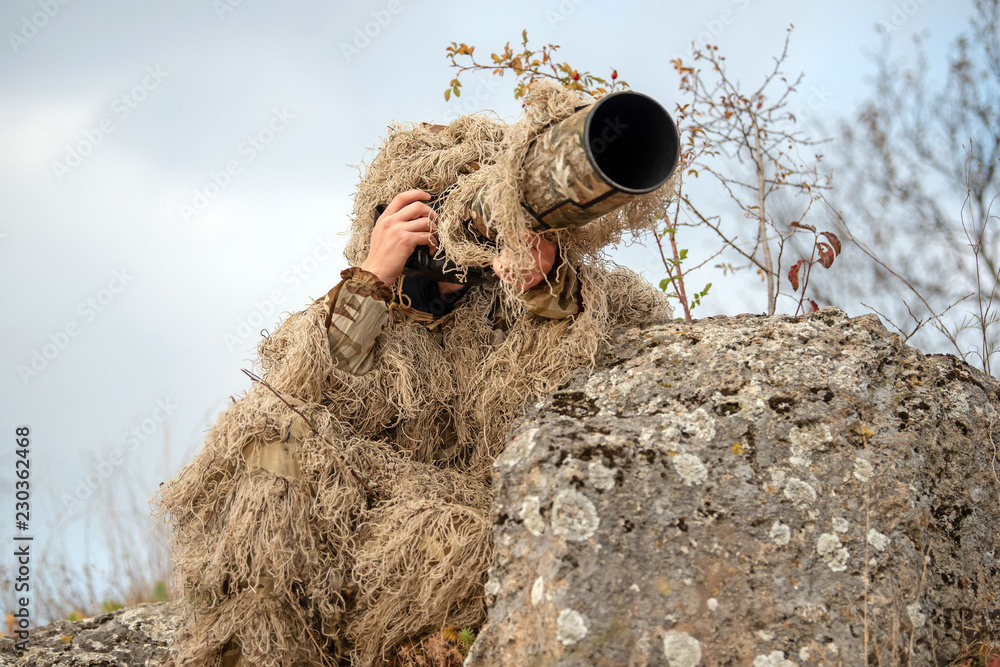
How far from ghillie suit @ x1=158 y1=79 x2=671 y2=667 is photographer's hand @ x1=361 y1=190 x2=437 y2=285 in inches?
2.6

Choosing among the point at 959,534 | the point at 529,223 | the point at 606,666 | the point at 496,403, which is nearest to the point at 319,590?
the point at 496,403

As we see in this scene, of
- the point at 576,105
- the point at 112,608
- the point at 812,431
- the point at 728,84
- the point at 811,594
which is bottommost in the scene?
the point at 112,608

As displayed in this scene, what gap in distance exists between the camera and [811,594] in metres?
1.66

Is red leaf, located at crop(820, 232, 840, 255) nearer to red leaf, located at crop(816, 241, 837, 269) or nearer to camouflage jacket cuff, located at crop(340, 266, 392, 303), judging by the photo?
red leaf, located at crop(816, 241, 837, 269)

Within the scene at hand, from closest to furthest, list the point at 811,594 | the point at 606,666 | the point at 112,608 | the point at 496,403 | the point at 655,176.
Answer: the point at 606,666 → the point at 811,594 → the point at 655,176 → the point at 496,403 → the point at 112,608

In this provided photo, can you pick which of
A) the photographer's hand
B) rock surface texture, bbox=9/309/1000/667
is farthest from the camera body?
rock surface texture, bbox=9/309/1000/667

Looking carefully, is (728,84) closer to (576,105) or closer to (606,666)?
(576,105)

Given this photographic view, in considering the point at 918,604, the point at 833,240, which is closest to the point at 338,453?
the point at 918,604

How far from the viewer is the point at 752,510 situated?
1.71m

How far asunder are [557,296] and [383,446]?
69cm

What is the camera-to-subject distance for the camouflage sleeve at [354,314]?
7.47ft

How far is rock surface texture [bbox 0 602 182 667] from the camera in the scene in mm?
2850

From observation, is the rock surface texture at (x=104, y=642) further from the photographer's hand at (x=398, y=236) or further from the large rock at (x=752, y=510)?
the large rock at (x=752, y=510)

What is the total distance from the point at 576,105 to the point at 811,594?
50.3 inches
